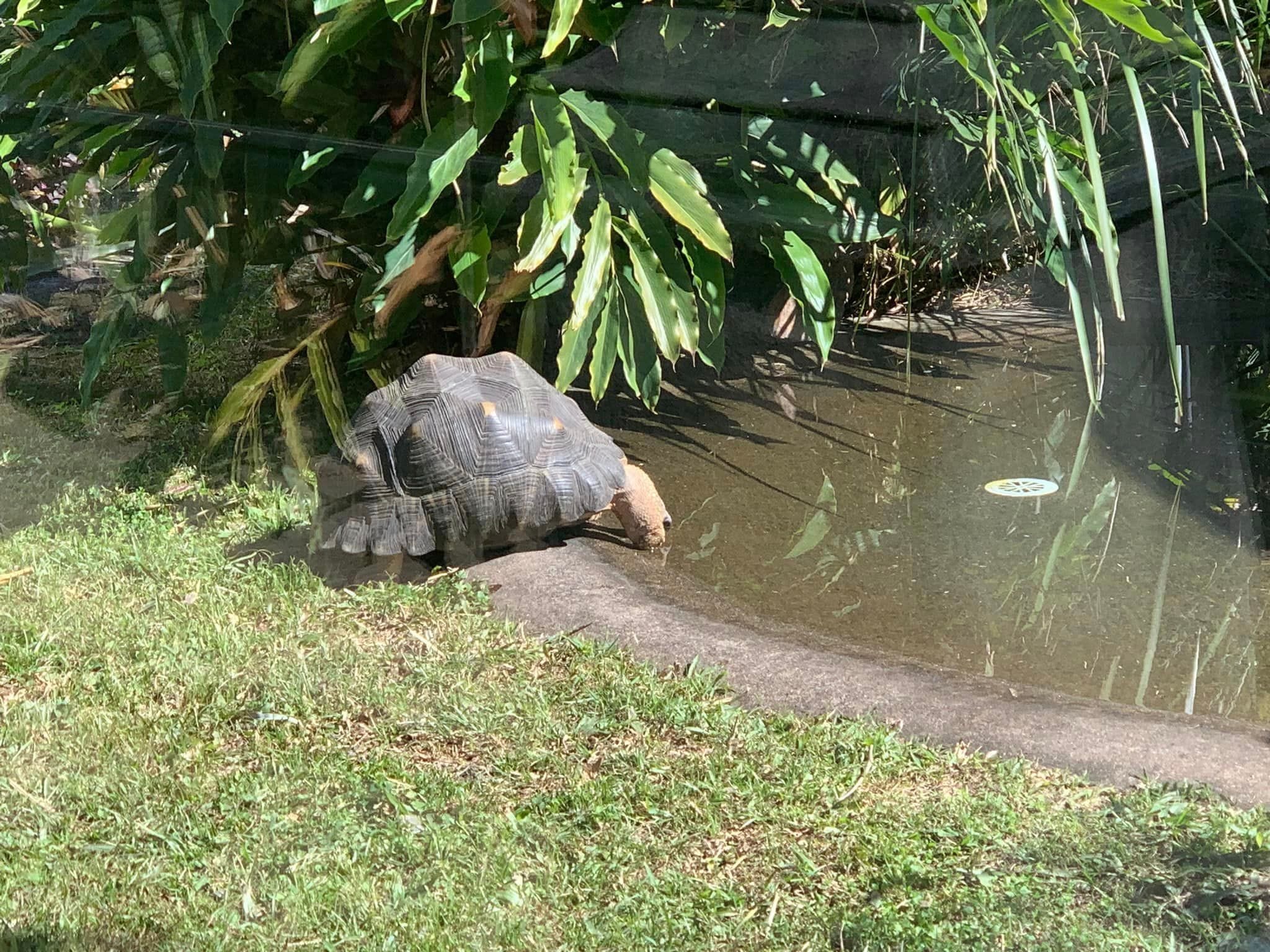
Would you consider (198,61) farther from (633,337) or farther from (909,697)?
(909,697)

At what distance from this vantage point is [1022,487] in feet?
15.4

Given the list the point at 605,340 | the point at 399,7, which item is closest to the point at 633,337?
the point at 605,340

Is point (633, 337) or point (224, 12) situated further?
point (633, 337)

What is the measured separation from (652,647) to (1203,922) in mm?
1544

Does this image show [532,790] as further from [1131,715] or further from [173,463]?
[173,463]

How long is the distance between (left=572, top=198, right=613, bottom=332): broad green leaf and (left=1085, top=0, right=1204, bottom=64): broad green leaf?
5.35ft

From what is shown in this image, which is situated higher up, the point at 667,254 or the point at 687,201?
the point at 687,201

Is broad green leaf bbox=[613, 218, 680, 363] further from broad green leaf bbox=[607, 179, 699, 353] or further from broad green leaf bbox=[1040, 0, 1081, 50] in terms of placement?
broad green leaf bbox=[1040, 0, 1081, 50]

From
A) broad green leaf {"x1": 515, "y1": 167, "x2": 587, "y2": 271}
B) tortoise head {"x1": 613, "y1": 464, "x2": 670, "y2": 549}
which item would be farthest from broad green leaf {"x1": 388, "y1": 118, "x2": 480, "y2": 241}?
tortoise head {"x1": 613, "y1": 464, "x2": 670, "y2": 549}

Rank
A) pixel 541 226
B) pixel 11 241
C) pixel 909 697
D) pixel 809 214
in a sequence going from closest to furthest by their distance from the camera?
pixel 909 697 → pixel 541 226 → pixel 11 241 → pixel 809 214

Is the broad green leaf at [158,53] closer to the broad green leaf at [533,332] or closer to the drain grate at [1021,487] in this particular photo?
the broad green leaf at [533,332]

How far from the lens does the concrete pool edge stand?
8.60 ft

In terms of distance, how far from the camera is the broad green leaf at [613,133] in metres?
4.15

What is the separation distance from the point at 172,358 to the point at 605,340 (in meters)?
1.67
